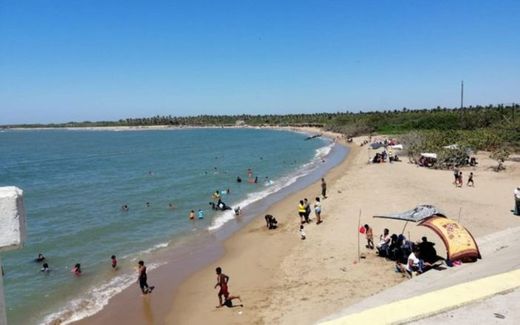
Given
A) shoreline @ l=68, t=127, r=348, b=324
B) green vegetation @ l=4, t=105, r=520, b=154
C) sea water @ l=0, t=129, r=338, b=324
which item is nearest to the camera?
shoreline @ l=68, t=127, r=348, b=324

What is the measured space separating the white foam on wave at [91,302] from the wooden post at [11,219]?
1321cm

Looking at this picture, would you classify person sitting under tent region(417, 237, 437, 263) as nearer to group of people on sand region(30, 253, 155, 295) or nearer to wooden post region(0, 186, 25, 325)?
group of people on sand region(30, 253, 155, 295)

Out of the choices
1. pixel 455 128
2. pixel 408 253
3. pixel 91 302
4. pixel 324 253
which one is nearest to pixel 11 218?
pixel 408 253

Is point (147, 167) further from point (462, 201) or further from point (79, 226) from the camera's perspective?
point (462, 201)

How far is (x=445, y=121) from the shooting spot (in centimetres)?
7388

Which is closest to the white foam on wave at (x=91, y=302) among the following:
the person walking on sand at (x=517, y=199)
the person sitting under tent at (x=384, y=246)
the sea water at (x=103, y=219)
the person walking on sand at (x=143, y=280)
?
the sea water at (x=103, y=219)

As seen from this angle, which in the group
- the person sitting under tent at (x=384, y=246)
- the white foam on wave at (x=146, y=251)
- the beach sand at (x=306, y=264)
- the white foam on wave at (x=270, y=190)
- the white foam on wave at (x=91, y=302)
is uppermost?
the person sitting under tent at (x=384, y=246)

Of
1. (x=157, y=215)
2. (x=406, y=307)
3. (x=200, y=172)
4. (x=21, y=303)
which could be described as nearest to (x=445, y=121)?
(x=200, y=172)

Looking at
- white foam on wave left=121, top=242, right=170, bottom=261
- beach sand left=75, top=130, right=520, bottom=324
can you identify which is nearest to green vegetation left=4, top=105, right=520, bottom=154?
beach sand left=75, top=130, right=520, bottom=324

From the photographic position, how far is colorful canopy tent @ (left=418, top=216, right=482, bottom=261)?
→ 11.8 metres

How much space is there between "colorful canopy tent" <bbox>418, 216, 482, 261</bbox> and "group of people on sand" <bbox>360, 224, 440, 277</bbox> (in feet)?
3.87

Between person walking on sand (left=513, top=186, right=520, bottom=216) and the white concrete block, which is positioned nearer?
the white concrete block

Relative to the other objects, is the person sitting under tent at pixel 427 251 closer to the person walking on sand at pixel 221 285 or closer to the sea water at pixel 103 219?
the person walking on sand at pixel 221 285

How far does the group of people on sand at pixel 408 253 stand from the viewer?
44.0ft
